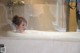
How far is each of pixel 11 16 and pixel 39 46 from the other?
1.01 feet

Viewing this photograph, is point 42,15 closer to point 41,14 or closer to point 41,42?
point 41,14

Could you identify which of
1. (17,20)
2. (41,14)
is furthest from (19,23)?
(41,14)

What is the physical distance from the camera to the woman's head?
1.54 m

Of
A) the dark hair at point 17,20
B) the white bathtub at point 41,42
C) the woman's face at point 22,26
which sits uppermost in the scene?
the dark hair at point 17,20

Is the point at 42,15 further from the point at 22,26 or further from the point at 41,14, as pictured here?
the point at 22,26

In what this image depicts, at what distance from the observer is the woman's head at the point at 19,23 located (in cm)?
154

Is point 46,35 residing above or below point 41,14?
below

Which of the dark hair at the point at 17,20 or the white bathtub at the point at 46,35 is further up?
the dark hair at the point at 17,20

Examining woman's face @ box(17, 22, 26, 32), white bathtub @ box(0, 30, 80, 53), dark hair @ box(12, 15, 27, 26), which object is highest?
dark hair @ box(12, 15, 27, 26)

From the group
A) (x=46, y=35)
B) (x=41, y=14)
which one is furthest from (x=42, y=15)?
(x=46, y=35)

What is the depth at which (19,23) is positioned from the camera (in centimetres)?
155

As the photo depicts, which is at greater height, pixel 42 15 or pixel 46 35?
pixel 42 15

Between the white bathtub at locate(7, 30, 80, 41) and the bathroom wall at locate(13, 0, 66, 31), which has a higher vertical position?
the bathroom wall at locate(13, 0, 66, 31)

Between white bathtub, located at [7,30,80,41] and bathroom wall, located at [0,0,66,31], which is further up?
bathroom wall, located at [0,0,66,31]
